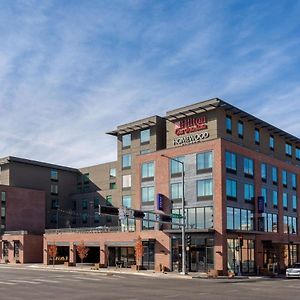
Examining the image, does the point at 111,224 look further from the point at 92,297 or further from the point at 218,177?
the point at 92,297

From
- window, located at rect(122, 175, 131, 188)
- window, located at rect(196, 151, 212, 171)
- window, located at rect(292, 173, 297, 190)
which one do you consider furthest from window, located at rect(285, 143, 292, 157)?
window, located at rect(122, 175, 131, 188)

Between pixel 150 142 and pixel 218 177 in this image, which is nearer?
pixel 218 177

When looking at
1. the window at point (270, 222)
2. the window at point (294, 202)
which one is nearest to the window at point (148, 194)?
the window at point (270, 222)

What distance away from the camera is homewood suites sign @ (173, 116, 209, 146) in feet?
212

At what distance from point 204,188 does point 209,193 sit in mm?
967

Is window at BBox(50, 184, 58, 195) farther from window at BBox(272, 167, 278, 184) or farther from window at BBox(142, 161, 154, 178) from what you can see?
window at BBox(272, 167, 278, 184)

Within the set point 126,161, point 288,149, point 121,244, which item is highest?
point 288,149

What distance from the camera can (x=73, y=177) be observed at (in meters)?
112

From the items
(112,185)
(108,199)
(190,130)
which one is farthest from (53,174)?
(190,130)

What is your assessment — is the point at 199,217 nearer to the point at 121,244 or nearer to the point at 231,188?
the point at 231,188

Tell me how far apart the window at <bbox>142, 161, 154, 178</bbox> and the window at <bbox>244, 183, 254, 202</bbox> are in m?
11.6

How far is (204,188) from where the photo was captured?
196 feet

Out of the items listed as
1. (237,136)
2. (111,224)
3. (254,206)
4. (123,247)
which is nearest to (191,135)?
(237,136)

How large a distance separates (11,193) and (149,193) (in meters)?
39.8
